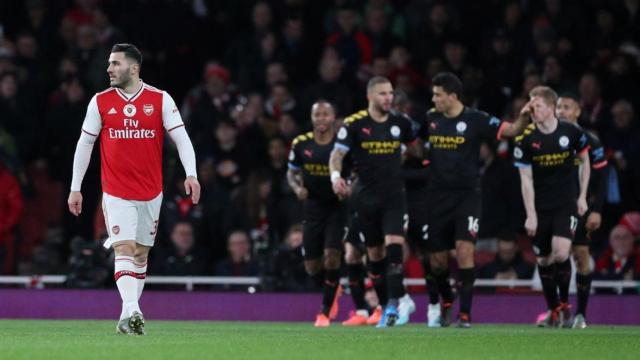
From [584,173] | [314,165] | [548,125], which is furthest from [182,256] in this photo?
[584,173]

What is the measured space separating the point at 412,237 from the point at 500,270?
1.43 metres

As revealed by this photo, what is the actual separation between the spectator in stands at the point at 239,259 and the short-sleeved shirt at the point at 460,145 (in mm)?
4334

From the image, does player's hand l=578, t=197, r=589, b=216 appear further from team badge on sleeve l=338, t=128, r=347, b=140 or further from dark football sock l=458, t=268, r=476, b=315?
team badge on sleeve l=338, t=128, r=347, b=140

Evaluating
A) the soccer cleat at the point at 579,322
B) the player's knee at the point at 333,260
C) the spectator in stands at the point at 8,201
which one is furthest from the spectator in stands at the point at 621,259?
the spectator in stands at the point at 8,201

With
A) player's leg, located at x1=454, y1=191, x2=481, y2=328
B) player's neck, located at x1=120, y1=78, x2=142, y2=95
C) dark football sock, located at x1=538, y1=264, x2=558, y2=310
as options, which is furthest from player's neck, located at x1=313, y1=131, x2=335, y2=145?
player's neck, located at x1=120, y1=78, x2=142, y2=95

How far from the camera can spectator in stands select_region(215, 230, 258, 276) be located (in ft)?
63.7

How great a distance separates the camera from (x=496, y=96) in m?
20.3

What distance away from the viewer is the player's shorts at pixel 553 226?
15.7 m

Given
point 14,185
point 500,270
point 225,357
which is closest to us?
point 225,357

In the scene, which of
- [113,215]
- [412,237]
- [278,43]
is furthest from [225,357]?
[278,43]

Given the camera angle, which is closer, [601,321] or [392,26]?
[601,321]

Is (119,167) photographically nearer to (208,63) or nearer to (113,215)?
(113,215)

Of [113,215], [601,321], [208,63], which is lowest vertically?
[601,321]

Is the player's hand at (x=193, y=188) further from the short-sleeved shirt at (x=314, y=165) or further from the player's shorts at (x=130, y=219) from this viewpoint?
the short-sleeved shirt at (x=314, y=165)
